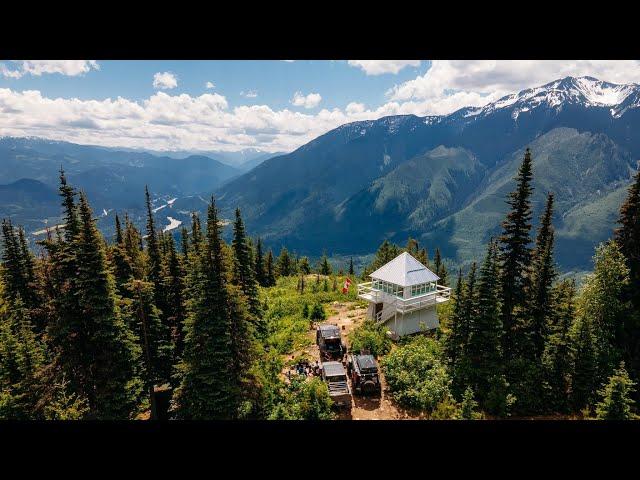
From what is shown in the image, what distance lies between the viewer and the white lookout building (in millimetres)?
32344

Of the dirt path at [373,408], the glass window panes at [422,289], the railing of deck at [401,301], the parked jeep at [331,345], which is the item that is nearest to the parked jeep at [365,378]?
the dirt path at [373,408]

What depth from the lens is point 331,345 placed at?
29.9 metres

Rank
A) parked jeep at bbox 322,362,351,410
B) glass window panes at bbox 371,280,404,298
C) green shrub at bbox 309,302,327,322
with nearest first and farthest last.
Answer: parked jeep at bbox 322,362,351,410, glass window panes at bbox 371,280,404,298, green shrub at bbox 309,302,327,322

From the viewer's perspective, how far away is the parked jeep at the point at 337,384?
22.4 m

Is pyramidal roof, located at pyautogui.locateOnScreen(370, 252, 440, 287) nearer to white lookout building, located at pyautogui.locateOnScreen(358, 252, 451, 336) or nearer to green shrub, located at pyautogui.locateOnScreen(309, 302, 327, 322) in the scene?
white lookout building, located at pyautogui.locateOnScreen(358, 252, 451, 336)

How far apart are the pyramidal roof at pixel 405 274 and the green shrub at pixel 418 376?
6222 mm

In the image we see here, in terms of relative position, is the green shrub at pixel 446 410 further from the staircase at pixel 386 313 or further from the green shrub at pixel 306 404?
the staircase at pixel 386 313

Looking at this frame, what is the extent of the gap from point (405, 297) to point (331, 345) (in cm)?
795

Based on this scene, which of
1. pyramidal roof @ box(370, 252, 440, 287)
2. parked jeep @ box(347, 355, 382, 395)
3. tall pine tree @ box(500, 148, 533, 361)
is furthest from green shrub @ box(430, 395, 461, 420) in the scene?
pyramidal roof @ box(370, 252, 440, 287)

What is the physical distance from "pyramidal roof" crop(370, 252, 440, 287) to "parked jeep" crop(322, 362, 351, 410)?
35.3 ft
